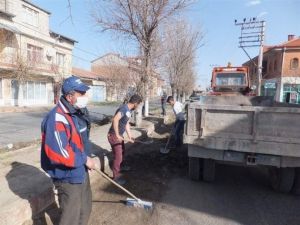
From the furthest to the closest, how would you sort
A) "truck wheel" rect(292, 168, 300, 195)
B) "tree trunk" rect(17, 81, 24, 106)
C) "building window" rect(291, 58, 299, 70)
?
"building window" rect(291, 58, 299, 70) → "tree trunk" rect(17, 81, 24, 106) → "truck wheel" rect(292, 168, 300, 195)

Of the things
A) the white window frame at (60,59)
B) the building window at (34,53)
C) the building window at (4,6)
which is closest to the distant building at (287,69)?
the white window frame at (60,59)

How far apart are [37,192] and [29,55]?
2400 cm

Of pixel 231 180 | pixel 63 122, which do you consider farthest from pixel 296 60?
pixel 63 122

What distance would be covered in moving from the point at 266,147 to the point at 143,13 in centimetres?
773

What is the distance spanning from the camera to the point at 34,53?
2698 centimetres

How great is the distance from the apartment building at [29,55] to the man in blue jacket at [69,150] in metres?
20.7

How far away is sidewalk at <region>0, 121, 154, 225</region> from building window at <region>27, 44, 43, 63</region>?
21.3m

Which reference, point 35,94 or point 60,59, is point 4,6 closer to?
point 35,94

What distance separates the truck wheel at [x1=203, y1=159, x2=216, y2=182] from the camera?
543 cm

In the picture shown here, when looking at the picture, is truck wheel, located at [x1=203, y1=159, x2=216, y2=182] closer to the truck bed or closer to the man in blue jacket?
the truck bed

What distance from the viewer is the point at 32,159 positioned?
5.97 metres

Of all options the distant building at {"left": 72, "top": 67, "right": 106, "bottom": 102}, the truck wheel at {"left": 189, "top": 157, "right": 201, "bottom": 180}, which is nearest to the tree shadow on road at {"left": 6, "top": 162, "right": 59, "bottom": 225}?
the truck wheel at {"left": 189, "top": 157, "right": 201, "bottom": 180}

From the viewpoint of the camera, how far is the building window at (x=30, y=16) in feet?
85.3

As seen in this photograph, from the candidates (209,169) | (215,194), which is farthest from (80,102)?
(209,169)
